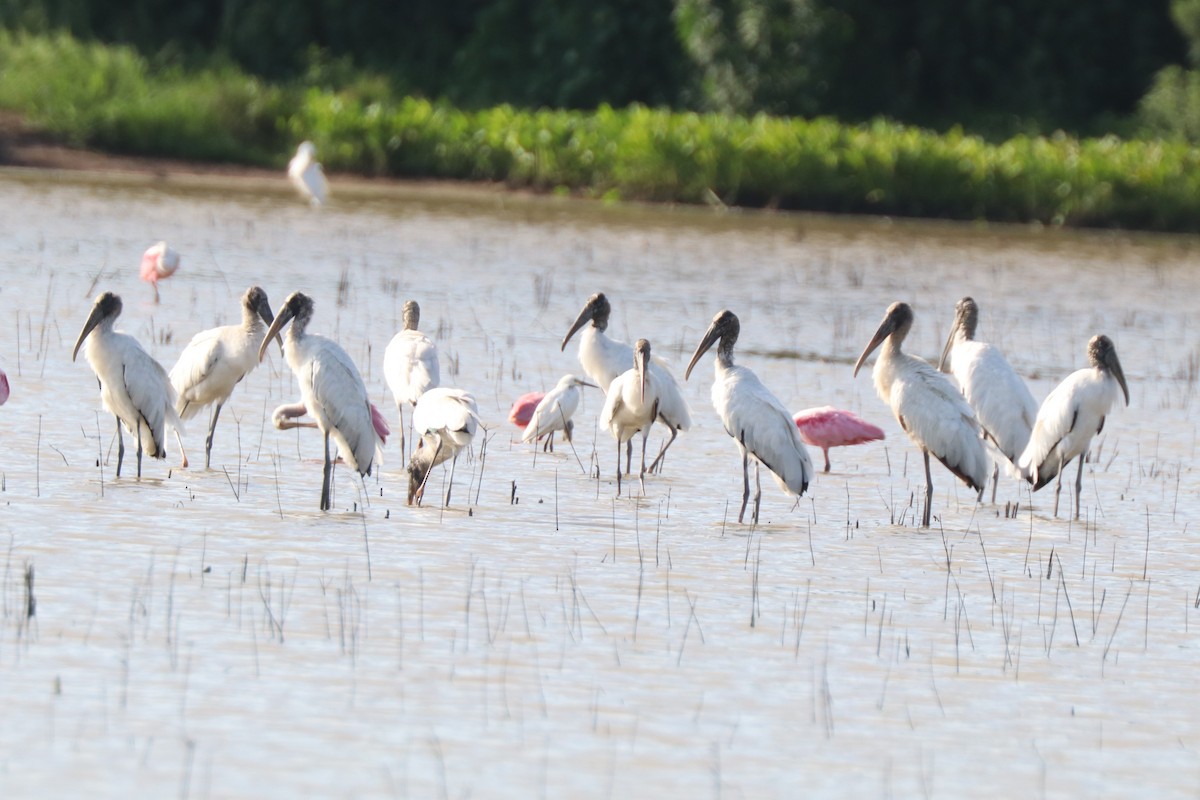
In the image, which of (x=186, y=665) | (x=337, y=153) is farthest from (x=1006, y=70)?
(x=186, y=665)

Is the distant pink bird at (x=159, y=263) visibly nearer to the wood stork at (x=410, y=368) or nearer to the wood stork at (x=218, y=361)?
the wood stork at (x=410, y=368)

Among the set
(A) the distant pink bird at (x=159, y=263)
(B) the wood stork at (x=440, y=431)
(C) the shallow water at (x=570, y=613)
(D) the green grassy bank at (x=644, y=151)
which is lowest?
(C) the shallow water at (x=570, y=613)

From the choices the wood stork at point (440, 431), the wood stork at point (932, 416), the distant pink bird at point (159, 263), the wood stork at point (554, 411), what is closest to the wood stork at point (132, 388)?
the wood stork at point (440, 431)

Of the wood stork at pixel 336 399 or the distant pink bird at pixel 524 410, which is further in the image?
the distant pink bird at pixel 524 410

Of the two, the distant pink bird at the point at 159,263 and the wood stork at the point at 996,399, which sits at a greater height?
the distant pink bird at the point at 159,263

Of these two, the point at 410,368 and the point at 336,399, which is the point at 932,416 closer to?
the point at 410,368

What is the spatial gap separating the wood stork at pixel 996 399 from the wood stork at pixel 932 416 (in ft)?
0.99

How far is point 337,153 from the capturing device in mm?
31812

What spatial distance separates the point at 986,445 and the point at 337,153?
2300cm

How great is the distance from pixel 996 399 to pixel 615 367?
88.6 inches

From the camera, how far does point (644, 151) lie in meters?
30.0

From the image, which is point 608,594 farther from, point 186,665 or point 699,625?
point 186,665

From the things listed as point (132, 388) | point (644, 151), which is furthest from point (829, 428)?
point (644, 151)

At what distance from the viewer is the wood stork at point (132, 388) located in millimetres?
9047
